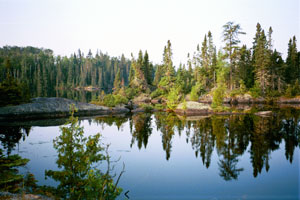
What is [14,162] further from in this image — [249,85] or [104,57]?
[104,57]

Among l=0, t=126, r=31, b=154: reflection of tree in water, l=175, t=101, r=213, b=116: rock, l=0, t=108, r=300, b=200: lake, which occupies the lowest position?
l=0, t=108, r=300, b=200: lake

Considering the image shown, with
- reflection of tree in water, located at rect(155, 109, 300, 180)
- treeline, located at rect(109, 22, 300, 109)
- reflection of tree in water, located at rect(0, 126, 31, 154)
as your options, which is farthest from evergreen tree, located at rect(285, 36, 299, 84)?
reflection of tree in water, located at rect(0, 126, 31, 154)

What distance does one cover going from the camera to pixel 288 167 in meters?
10.6

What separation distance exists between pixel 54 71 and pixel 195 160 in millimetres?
116134

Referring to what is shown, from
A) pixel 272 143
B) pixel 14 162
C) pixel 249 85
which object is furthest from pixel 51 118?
pixel 249 85

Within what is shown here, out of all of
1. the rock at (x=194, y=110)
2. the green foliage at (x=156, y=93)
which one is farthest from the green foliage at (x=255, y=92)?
the rock at (x=194, y=110)

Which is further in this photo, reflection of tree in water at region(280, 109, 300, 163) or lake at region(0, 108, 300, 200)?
reflection of tree in water at region(280, 109, 300, 163)

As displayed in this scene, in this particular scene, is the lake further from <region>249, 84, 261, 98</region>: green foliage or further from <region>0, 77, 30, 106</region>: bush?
<region>249, 84, 261, 98</region>: green foliage

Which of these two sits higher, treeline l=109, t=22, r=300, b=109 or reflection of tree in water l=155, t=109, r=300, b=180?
treeline l=109, t=22, r=300, b=109

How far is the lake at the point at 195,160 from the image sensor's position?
8531 millimetres

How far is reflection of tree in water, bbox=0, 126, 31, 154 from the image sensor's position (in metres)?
13.8

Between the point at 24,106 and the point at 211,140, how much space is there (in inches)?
905

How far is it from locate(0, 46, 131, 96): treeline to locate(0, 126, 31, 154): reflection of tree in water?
64827 millimetres

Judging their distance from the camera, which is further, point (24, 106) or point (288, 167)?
point (24, 106)
